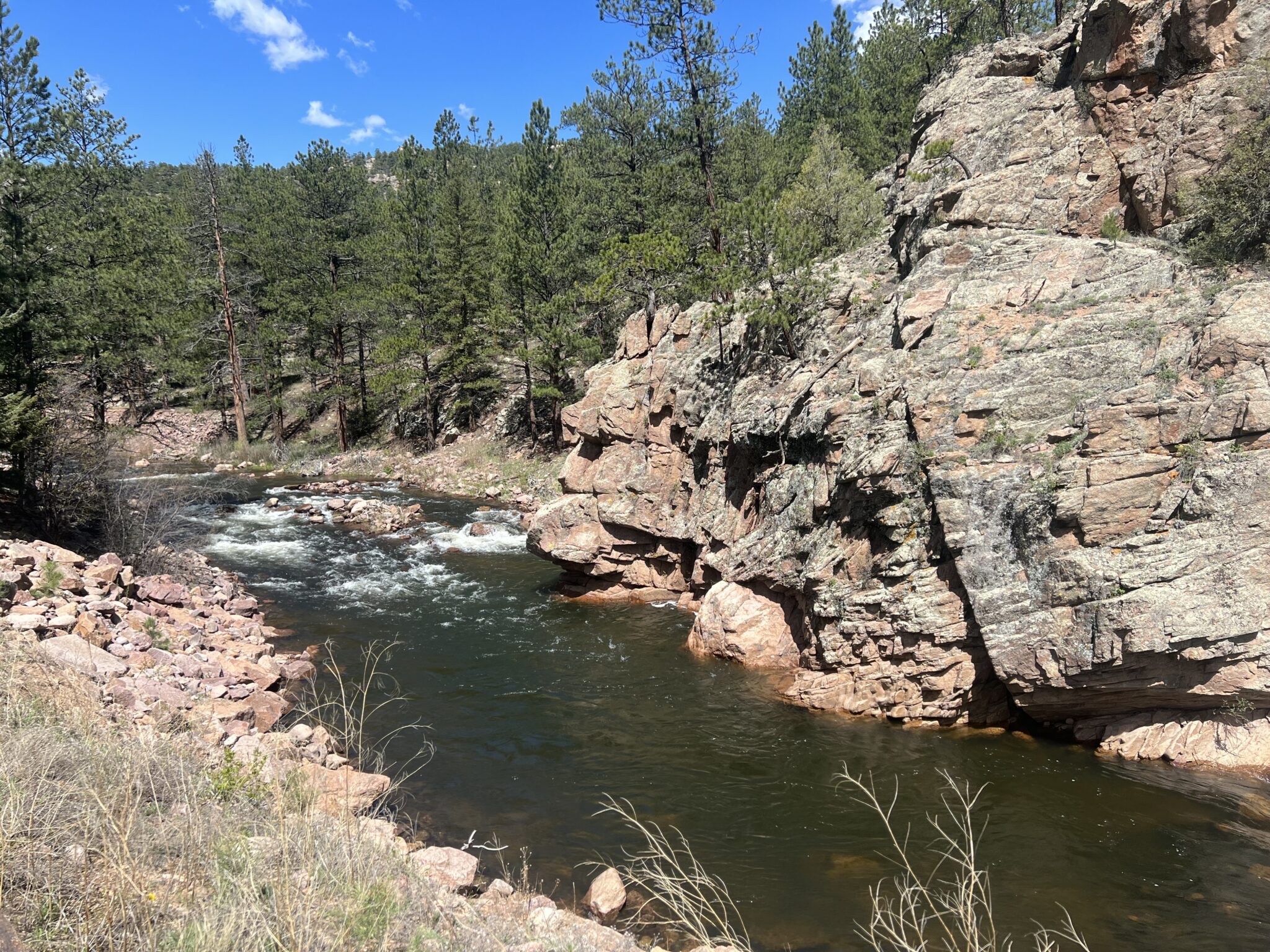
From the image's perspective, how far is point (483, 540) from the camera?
69.5 feet

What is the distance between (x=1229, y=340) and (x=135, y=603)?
55.8 ft

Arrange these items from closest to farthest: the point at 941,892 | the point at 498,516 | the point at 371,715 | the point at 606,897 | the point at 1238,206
Answer: the point at 941,892
the point at 606,897
the point at 1238,206
the point at 371,715
the point at 498,516

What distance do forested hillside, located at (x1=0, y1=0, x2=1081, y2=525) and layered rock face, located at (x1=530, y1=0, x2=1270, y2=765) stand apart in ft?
10.00

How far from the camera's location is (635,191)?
28.2m

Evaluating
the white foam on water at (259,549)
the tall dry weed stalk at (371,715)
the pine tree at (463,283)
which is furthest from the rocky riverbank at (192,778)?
the pine tree at (463,283)

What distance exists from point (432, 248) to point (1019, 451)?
29.4m

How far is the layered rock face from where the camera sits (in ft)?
27.7

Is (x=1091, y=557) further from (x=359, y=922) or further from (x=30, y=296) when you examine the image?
(x=30, y=296)

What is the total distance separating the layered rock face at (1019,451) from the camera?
844 centimetres

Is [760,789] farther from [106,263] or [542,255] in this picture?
[106,263]

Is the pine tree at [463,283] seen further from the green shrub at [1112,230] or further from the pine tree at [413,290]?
the green shrub at [1112,230]

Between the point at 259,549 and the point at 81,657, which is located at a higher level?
the point at 81,657

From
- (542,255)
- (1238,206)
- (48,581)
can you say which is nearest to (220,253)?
(542,255)

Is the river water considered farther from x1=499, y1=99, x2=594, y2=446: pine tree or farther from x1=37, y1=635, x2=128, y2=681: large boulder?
x1=499, y1=99, x2=594, y2=446: pine tree
